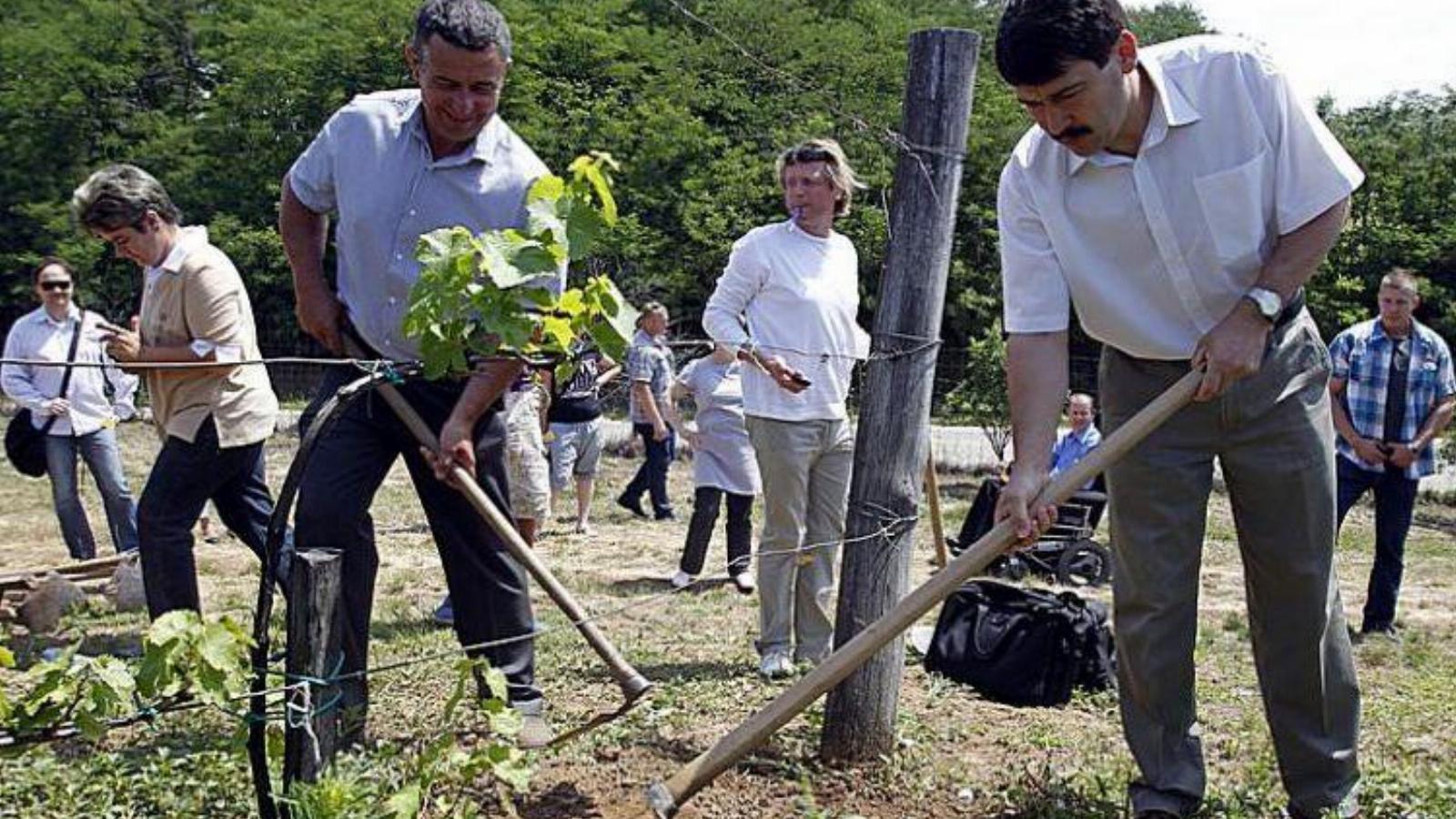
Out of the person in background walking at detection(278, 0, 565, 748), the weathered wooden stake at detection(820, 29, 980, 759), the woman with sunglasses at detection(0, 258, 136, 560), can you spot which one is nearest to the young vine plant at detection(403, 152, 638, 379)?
the person in background walking at detection(278, 0, 565, 748)

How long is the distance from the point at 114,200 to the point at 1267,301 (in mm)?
3739

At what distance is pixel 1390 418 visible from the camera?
7.33 meters

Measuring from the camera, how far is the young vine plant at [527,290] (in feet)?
10.0

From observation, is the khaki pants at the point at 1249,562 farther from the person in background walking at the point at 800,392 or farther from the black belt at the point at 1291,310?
the person in background walking at the point at 800,392

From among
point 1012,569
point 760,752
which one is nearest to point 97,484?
point 760,752

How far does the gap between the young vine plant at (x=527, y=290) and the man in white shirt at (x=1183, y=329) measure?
939mm

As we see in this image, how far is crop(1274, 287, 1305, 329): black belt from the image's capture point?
11.3ft

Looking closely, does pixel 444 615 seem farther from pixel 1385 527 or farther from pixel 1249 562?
pixel 1385 527

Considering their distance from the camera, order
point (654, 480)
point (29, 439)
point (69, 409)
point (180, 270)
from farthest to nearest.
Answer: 1. point (654, 480)
2. point (29, 439)
3. point (69, 409)
4. point (180, 270)

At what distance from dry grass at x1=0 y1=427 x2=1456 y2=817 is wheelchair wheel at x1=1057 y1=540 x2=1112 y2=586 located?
1.13 metres

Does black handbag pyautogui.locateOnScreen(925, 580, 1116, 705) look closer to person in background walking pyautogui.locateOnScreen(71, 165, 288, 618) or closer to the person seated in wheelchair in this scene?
person in background walking pyautogui.locateOnScreen(71, 165, 288, 618)

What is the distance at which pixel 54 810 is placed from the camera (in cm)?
367

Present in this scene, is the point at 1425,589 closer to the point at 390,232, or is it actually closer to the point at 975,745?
the point at 975,745

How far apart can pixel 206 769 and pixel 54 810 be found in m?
0.37
